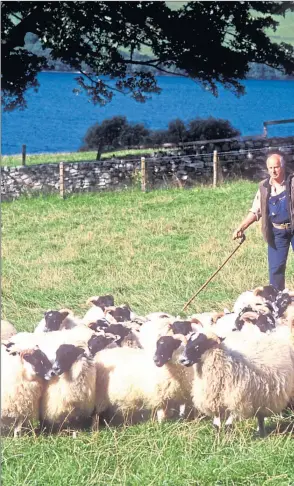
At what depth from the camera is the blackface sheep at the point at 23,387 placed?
6.06 m

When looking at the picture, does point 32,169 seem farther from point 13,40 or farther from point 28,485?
point 28,485

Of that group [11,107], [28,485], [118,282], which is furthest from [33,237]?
[28,485]

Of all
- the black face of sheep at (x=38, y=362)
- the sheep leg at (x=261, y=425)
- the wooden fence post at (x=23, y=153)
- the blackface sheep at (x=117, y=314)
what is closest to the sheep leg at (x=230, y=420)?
the sheep leg at (x=261, y=425)

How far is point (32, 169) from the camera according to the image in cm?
1375

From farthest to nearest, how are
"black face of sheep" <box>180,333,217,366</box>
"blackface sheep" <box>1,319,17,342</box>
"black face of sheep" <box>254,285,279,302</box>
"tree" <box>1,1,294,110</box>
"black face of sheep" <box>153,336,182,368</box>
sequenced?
"tree" <box>1,1,294,110</box>
"black face of sheep" <box>254,285,279,302</box>
"blackface sheep" <box>1,319,17,342</box>
"black face of sheep" <box>153,336,182,368</box>
"black face of sheep" <box>180,333,217,366</box>

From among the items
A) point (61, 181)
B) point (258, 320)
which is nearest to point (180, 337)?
point (258, 320)

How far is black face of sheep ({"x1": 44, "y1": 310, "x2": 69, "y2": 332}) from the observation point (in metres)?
7.30

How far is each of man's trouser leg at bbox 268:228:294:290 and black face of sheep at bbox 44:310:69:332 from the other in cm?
247

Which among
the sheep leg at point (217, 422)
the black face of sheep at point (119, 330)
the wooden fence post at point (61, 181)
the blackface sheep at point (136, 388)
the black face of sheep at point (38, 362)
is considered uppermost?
the wooden fence post at point (61, 181)

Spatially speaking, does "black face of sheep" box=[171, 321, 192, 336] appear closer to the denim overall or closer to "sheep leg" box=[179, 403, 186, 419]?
"sheep leg" box=[179, 403, 186, 419]

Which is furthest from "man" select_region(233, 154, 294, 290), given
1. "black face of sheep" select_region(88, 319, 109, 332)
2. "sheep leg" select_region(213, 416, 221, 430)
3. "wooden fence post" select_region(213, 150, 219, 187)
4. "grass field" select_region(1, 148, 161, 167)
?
"grass field" select_region(1, 148, 161, 167)

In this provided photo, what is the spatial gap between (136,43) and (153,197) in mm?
2305

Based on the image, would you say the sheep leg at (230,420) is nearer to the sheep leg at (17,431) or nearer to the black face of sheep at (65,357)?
the black face of sheep at (65,357)

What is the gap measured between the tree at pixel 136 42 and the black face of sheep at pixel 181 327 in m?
5.85
